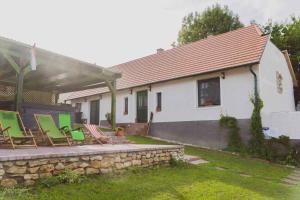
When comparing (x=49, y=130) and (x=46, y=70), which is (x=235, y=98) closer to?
(x=46, y=70)

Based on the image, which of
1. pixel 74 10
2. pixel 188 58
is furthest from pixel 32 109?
pixel 188 58

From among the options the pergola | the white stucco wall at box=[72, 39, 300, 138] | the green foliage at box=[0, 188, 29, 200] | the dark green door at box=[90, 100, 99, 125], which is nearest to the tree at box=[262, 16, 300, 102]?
the white stucco wall at box=[72, 39, 300, 138]

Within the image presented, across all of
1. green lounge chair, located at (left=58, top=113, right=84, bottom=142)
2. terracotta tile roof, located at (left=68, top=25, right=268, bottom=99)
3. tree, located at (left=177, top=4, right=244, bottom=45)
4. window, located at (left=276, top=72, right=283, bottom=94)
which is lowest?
green lounge chair, located at (left=58, top=113, right=84, bottom=142)

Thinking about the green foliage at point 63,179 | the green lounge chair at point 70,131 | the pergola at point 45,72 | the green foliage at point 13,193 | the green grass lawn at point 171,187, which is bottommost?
the green grass lawn at point 171,187

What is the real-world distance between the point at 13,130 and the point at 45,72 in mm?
4282

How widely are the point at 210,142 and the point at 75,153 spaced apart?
9887mm

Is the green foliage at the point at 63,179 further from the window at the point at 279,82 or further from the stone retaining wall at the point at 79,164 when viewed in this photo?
the window at the point at 279,82

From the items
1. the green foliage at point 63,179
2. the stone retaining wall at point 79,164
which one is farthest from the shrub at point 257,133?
the green foliage at point 63,179

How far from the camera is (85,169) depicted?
651 cm

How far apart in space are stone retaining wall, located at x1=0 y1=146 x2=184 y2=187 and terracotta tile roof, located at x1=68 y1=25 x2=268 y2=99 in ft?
18.2

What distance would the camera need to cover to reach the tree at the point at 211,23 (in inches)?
1200

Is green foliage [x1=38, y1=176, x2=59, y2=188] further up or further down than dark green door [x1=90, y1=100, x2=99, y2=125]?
further down

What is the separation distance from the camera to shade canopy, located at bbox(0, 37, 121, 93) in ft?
27.9

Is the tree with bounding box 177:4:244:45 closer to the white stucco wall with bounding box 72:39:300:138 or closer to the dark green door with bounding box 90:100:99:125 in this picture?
the white stucco wall with bounding box 72:39:300:138
